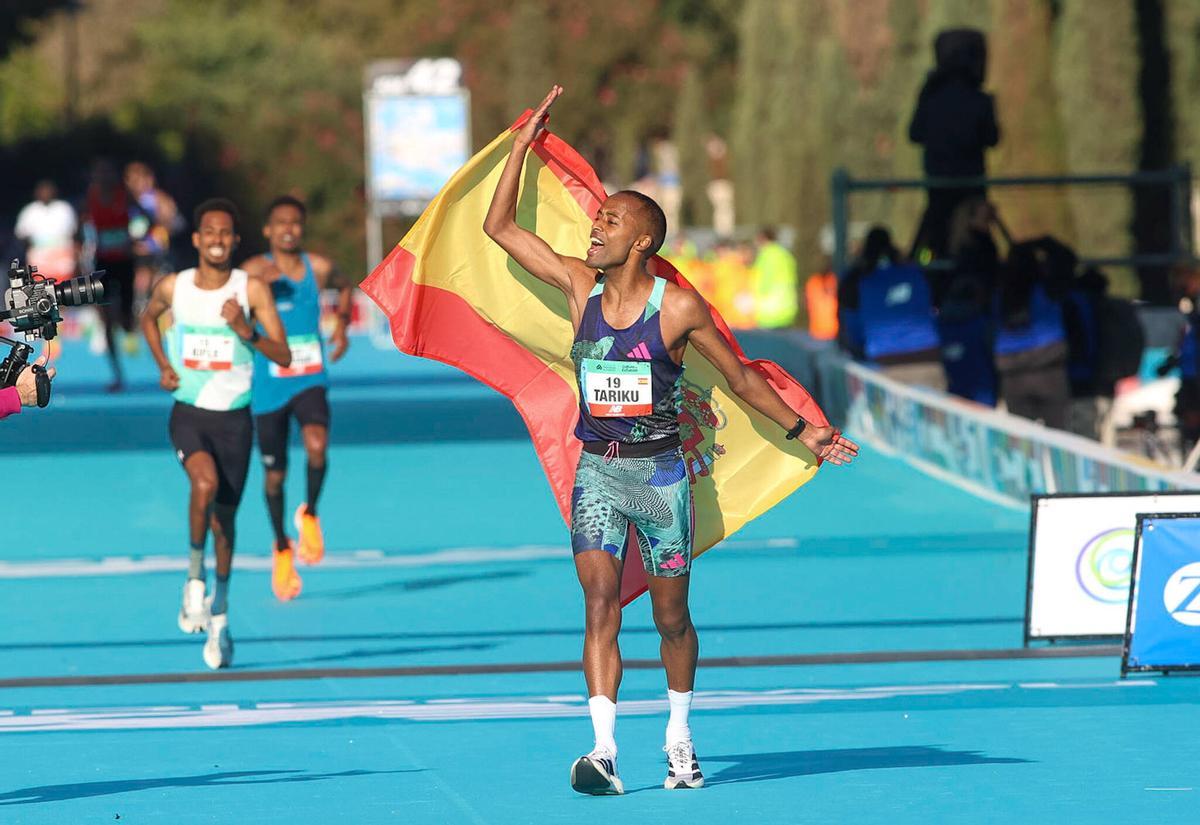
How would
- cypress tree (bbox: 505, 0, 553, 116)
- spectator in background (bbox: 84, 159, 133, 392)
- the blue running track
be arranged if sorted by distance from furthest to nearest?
cypress tree (bbox: 505, 0, 553, 116) < spectator in background (bbox: 84, 159, 133, 392) < the blue running track

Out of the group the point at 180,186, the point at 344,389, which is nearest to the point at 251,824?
the point at 344,389

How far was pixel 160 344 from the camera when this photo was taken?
12250 mm

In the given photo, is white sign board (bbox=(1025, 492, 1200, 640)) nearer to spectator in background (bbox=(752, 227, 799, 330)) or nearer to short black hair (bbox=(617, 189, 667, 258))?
short black hair (bbox=(617, 189, 667, 258))

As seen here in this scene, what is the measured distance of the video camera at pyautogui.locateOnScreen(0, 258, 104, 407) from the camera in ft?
25.8

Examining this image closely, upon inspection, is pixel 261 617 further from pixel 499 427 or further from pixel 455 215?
pixel 499 427

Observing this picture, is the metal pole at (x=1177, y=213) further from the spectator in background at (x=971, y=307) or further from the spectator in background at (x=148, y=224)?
the spectator in background at (x=148, y=224)

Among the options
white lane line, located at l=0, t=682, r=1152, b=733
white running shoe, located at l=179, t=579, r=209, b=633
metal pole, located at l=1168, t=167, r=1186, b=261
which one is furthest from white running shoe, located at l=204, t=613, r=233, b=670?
metal pole, located at l=1168, t=167, r=1186, b=261

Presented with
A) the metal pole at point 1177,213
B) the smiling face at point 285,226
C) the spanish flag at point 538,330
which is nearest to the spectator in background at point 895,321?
the metal pole at point 1177,213

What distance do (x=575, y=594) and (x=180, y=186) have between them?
1781 inches

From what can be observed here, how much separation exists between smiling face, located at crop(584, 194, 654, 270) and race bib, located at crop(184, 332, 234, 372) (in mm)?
3699

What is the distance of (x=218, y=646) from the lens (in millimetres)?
11078

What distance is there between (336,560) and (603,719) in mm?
7081

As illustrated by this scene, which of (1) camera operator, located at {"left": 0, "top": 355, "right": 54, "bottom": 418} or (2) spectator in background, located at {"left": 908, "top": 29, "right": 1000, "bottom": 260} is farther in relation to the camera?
(2) spectator in background, located at {"left": 908, "top": 29, "right": 1000, "bottom": 260}

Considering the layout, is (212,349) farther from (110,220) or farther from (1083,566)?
(110,220)
